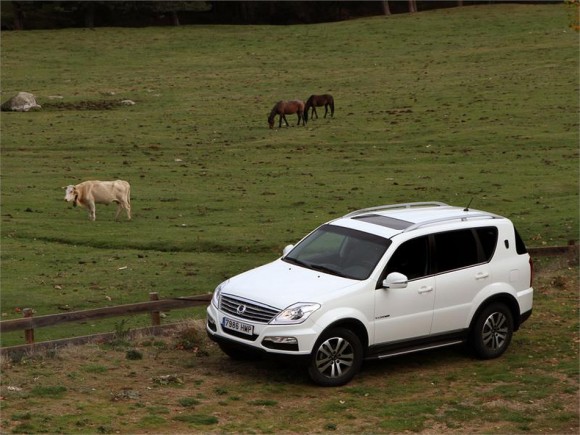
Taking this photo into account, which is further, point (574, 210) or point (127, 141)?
point (127, 141)

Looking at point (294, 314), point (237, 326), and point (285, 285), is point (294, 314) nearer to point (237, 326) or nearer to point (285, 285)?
point (285, 285)

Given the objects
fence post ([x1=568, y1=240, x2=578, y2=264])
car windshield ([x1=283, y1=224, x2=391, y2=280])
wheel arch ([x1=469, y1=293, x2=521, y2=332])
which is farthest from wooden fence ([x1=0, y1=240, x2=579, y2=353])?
fence post ([x1=568, y1=240, x2=578, y2=264])

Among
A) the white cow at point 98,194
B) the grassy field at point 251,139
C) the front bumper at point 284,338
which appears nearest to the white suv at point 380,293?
the front bumper at point 284,338

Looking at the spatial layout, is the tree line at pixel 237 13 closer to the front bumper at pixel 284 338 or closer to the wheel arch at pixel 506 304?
the wheel arch at pixel 506 304

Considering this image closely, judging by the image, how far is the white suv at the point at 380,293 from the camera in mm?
13891

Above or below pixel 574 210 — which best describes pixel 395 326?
above

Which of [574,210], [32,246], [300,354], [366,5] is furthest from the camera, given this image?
[366,5]

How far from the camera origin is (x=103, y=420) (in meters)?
12.1

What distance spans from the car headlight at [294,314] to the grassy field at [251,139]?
20.4 feet

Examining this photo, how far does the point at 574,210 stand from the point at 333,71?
35340mm

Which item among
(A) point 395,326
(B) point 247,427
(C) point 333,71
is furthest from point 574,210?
(C) point 333,71

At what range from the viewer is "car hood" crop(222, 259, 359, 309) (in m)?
14.0

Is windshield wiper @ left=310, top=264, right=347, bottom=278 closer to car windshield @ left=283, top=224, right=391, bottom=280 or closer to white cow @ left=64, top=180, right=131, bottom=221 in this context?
car windshield @ left=283, top=224, right=391, bottom=280

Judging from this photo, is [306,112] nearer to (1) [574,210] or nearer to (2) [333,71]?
(2) [333,71]
